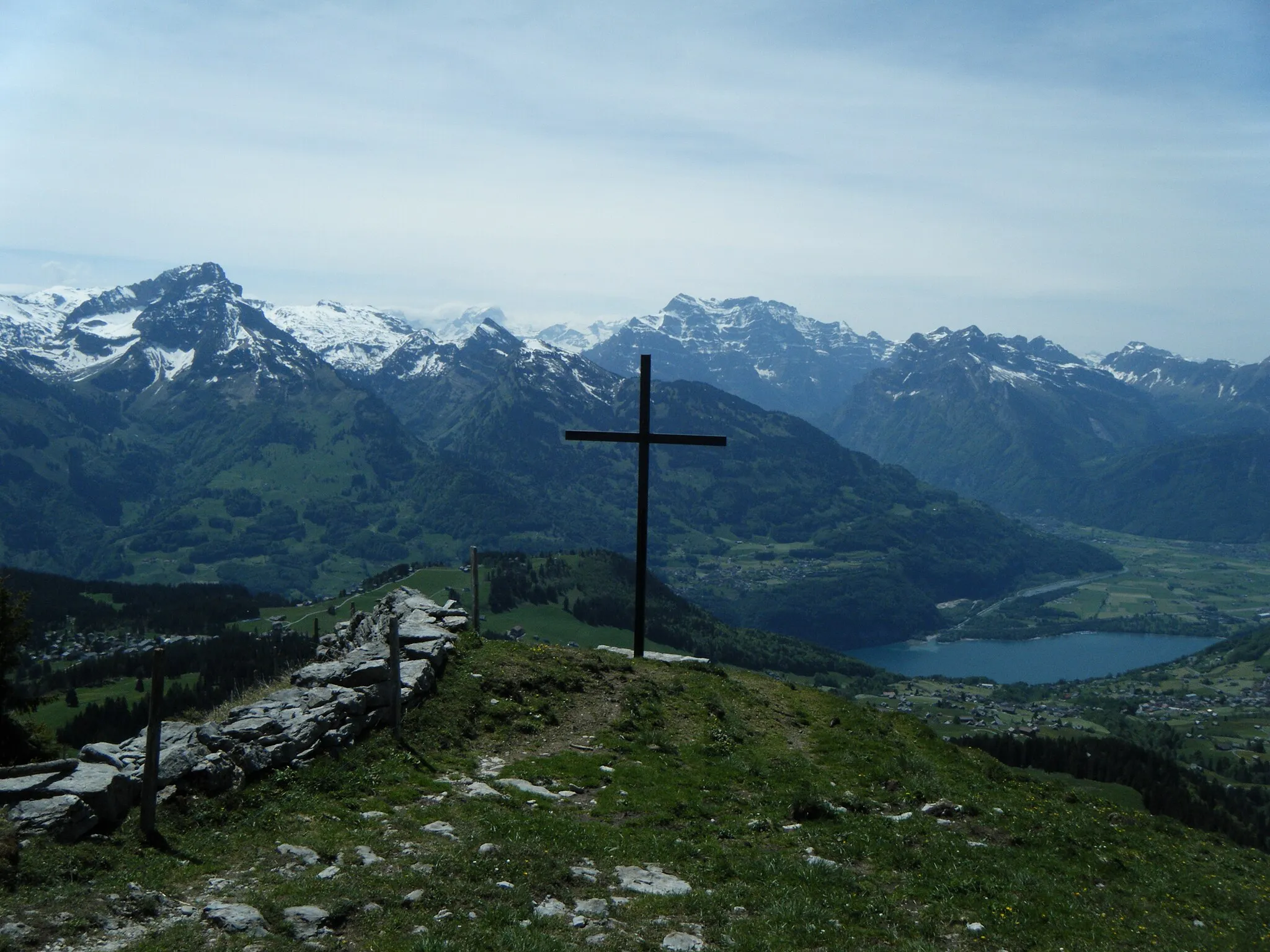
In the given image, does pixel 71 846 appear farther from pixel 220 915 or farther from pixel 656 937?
pixel 656 937

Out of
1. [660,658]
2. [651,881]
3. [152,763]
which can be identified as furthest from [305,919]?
[660,658]

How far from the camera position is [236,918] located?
14891 mm

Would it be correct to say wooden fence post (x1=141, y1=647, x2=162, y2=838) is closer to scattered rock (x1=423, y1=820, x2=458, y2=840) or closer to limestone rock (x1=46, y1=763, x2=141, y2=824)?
limestone rock (x1=46, y1=763, x2=141, y2=824)

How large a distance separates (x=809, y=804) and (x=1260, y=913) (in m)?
10.8

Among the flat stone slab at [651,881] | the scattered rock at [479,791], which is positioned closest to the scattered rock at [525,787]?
the scattered rock at [479,791]

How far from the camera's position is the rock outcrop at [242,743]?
17453 mm

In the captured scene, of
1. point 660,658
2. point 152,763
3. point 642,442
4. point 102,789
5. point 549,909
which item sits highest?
point 642,442

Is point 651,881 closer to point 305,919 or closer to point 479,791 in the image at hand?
point 479,791

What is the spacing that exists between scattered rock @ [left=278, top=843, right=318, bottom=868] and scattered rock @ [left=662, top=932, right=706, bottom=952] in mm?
7433

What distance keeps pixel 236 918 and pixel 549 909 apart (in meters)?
5.46

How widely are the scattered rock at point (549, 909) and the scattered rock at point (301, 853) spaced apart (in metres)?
4.86

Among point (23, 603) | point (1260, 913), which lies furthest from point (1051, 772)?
point (23, 603)

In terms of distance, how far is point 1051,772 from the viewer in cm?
14912

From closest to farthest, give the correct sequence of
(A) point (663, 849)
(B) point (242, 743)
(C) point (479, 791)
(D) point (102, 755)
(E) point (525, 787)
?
(D) point (102, 755)
(A) point (663, 849)
(B) point (242, 743)
(C) point (479, 791)
(E) point (525, 787)
